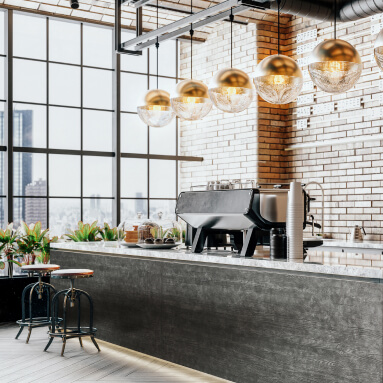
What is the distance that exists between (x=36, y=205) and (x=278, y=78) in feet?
13.6

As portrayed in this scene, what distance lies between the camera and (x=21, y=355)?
4.95 metres

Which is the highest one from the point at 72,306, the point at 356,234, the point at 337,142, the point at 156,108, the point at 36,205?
the point at 156,108

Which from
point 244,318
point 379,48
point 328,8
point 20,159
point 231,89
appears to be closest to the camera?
point 379,48

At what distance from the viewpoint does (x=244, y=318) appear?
3.85m

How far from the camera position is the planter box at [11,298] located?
635cm

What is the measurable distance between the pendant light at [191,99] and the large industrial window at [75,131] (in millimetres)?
3004

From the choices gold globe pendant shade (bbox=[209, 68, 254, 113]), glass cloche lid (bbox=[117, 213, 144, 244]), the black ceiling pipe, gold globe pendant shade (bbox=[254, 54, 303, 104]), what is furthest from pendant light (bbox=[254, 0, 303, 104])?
the black ceiling pipe

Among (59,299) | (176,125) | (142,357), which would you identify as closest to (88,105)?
(176,125)

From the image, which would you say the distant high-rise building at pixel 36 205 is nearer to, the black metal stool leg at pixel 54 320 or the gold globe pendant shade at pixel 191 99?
the black metal stool leg at pixel 54 320

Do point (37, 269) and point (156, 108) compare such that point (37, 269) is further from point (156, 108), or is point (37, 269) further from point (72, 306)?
point (156, 108)

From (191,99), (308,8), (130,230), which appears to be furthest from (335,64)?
(130,230)

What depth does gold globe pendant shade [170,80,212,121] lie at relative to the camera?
4.88 metres

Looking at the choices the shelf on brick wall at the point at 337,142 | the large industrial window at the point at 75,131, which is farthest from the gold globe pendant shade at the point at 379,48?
the large industrial window at the point at 75,131

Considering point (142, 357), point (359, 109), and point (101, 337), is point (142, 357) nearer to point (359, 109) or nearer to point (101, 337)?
point (101, 337)
